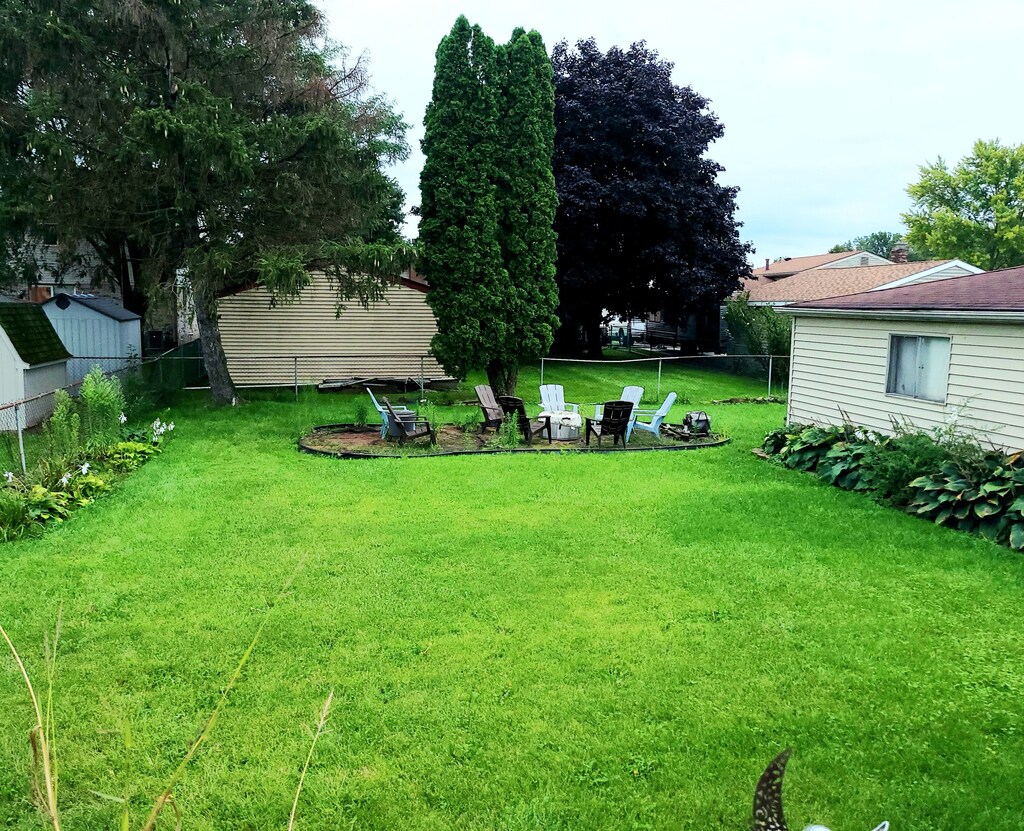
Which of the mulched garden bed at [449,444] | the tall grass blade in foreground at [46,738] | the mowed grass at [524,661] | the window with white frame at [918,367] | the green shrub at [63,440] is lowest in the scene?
the mowed grass at [524,661]

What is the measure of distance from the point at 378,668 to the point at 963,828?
3.08 metres

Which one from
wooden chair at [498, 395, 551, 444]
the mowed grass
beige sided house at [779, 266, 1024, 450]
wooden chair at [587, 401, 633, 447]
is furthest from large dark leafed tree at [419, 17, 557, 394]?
the mowed grass

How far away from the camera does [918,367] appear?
990 cm

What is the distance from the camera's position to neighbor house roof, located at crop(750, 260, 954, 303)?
84.1 feet

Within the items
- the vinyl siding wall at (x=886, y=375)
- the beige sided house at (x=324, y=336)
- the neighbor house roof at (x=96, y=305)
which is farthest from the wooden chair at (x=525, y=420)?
the neighbor house roof at (x=96, y=305)

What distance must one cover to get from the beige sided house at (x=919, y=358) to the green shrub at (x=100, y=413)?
10379mm

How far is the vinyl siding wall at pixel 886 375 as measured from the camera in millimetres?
8500

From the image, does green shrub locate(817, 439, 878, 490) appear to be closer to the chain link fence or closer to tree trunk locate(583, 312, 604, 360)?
the chain link fence

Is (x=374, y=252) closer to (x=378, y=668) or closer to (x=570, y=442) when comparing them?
(x=570, y=442)

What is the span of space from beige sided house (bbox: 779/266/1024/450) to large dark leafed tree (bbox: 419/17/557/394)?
19.2ft

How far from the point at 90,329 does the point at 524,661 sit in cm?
1816

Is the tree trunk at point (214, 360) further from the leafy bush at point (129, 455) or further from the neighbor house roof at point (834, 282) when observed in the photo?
the neighbor house roof at point (834, 282)

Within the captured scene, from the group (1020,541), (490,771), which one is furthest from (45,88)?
(1020,541)

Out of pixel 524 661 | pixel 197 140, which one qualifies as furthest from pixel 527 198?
pixel 524 661
